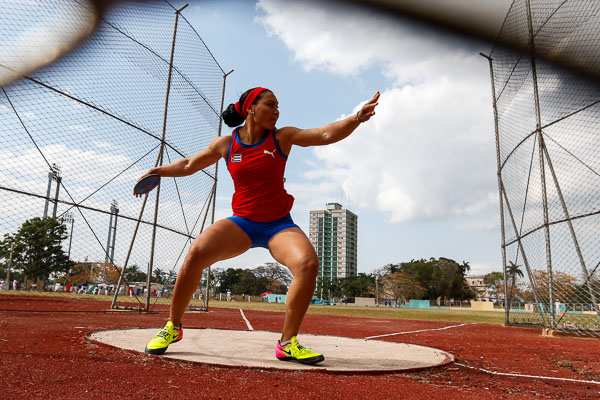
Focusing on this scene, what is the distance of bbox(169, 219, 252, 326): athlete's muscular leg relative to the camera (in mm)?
3051

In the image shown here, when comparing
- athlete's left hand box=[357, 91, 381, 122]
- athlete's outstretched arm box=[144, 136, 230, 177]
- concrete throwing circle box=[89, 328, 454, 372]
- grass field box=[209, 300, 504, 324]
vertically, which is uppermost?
athlete's left hand box=[357, 91, 381, 122]

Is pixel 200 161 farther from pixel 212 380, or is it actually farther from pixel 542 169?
pixel 542 169

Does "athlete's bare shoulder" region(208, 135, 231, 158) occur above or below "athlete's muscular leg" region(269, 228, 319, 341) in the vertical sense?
above

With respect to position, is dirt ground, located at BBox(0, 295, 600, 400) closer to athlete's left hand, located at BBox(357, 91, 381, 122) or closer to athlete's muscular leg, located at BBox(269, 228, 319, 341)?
athlete's muscular leg, located at BBox(269, 228, 319, 341)

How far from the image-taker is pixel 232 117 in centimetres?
343

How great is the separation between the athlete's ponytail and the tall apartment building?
418 ft

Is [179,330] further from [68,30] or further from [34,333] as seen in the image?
[68,30]

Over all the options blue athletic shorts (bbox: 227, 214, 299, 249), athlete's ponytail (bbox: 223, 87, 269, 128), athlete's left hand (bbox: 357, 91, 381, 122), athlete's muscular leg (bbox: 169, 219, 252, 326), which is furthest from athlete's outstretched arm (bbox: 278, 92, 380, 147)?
athlete's muscular leg (bbox: 169, 219, 252, 326)

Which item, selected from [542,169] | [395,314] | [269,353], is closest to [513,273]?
[542,169]

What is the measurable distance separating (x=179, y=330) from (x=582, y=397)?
2532mm

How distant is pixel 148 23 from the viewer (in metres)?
8.48

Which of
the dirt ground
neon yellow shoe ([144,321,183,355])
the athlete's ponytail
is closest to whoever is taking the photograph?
the dirt ground

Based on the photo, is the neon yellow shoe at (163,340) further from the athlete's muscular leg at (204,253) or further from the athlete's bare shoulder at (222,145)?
the athlete's bare shoulder at (222,145)

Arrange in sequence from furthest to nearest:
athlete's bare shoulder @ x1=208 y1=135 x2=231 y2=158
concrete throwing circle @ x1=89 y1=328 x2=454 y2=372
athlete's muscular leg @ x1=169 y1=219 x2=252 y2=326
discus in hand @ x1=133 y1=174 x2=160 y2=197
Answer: discus in hand @ x1=133 y1=174 x2=160 y2=197
athlete's bare shoulder @ x1=208 y1=135 x2=231 y2=158
athlete's muscular leg @ x1=169 y1=219 x2=252 y2=326
concrete throwing circle @ x1=89 y1=328 x2=454 y2=372
